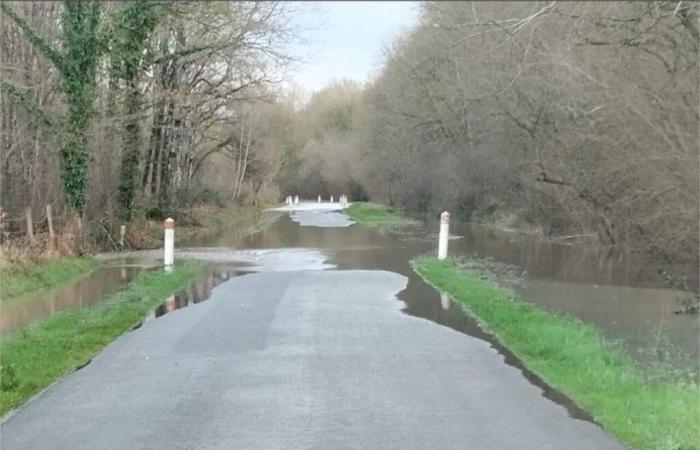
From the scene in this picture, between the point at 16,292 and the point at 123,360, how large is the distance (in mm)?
7437

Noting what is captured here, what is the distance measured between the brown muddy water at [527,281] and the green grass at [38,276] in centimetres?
57

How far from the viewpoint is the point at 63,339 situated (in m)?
10.3

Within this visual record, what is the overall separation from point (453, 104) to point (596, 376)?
1496 inches

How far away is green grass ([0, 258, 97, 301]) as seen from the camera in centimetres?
1550

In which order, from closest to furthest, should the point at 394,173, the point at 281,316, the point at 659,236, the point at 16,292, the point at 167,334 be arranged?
the point at 167,334 → the point at 281,316 → the point at 16,292 → the point at 659,236 → the point at 394,173

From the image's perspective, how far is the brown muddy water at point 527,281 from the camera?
38.2 ft

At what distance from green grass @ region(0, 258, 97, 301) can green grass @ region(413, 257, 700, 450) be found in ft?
26.1

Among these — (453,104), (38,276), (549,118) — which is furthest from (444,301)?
(453,104)

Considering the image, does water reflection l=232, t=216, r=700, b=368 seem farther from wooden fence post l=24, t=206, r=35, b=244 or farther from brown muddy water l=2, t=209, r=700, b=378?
wooden fence post l=24, t=206, r=35, b=244

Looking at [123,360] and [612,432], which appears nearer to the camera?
[612,432]

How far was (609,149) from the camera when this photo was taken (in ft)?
78.2

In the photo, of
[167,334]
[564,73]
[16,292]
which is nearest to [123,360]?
[167,334]

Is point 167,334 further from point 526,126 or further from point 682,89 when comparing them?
point 526,126

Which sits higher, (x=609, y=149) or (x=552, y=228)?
(x=609, y=149)
